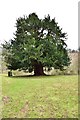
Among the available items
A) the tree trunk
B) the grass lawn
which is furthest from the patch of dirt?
the tree trunk

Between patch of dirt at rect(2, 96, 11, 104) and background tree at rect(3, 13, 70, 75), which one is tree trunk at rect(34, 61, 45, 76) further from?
patch of dirt at rect(2, 96, 11, 104)

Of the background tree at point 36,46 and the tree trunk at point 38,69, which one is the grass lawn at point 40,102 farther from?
the tree trunk at point 38,69

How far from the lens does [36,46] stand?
66.6 ft

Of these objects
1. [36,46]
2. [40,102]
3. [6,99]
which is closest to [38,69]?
[36,46]

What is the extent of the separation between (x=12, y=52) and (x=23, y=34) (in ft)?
6.35

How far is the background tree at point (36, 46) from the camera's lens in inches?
784

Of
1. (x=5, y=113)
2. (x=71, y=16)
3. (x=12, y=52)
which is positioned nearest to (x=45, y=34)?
(x=12, y=52)

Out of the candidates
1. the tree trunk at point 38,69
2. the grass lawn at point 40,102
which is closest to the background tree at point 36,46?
the tree trunk at point 38,69

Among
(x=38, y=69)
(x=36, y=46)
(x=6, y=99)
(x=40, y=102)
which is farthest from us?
(x=38, y=69)

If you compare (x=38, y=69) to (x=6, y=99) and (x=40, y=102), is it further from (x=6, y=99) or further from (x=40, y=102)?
(x=40, y=102)

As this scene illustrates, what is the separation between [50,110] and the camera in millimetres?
8984

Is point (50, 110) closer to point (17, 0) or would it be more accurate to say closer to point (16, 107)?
point (16, 107)

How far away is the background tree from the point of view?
19.9 meters

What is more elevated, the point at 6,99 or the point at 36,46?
the point at 36,46
